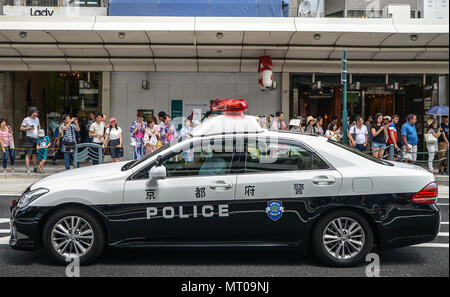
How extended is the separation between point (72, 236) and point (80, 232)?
0.31ft

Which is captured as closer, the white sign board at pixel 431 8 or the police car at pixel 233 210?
the police car at pixel 233 210

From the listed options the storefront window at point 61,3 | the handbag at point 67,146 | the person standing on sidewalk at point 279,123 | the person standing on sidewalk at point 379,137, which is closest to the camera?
the person standing on sidewalk at point 379,137

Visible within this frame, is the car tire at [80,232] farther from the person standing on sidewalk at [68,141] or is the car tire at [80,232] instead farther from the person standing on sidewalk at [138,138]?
the person standing on sidewalk at [68,141]

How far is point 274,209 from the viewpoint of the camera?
5211mm

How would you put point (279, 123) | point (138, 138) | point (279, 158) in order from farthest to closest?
point (279, 123), point (138, 138), point (279, 158)

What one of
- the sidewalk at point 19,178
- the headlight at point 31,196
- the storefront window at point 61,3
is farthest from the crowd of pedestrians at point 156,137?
the headlight at point 31,196

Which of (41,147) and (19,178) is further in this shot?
(41,147)

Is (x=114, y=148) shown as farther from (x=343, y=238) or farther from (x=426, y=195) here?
(x=426, y=195)

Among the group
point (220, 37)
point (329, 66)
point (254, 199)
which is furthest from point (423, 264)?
point (329, 66)

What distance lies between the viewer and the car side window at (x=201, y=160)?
17.6ft

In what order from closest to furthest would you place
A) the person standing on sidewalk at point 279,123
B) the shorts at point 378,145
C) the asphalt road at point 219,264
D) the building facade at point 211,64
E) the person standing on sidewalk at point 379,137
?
the asphalt road at point 219,264, the person standing on sidewalk at point 379,137, the shorts at point 378,145, the person standing on sidewalk at point 279,123, the building facade at point 211,64

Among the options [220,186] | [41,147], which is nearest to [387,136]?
[41,147]

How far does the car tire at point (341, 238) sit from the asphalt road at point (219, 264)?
110 millimetres

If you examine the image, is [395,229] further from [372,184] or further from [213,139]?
[213,139]
